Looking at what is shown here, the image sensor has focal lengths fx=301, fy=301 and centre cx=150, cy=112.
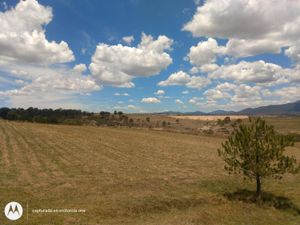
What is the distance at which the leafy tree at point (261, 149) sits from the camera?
19.1 m

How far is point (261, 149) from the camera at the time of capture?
19172mm

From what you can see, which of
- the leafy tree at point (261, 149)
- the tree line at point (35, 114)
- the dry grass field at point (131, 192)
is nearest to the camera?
the dry grass field at point (131, 192)

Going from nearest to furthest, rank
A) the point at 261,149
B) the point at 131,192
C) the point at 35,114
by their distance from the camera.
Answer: the point at 261,149 < the point at 131,192 < the point at 35,114

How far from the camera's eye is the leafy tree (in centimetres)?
1909

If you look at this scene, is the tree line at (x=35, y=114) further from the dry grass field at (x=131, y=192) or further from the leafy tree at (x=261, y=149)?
the leafy tree at (x=261, y=149)

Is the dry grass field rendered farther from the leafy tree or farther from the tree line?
the tree line

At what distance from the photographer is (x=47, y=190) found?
763 inches

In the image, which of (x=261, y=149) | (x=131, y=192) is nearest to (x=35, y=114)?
(x=131, y=192)

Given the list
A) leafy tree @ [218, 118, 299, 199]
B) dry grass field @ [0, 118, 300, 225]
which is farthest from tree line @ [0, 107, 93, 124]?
leafy tree @ [218, 118, 299, 199]

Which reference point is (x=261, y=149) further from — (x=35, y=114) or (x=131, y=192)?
(x=35, y=114)

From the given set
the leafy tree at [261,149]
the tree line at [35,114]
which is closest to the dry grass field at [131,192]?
the leafy tree at [261,149]

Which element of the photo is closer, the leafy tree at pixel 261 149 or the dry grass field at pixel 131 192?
the dry grass field at pixel 131 192

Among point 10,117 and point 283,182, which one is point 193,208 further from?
point 10,117

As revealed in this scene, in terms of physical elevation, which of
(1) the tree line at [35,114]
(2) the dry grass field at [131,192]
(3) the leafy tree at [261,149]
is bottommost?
(2) the dry grass field at [131,192]
